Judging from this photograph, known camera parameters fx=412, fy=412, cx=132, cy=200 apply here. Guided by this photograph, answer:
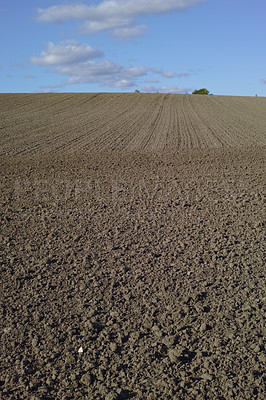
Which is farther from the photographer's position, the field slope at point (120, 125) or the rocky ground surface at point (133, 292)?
the field slope at point (120, 125)

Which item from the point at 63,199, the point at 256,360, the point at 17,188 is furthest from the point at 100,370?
the point at 17,188

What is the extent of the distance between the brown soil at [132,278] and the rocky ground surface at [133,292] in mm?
13

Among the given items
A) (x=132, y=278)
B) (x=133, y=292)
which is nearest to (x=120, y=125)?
(x=132, y=278)

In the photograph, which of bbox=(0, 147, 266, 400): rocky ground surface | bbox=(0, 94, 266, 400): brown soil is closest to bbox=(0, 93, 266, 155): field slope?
bbox=(0, 94, 266, 400): brown soil

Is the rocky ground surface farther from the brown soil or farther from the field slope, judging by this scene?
the field slope

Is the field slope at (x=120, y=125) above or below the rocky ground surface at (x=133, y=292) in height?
above

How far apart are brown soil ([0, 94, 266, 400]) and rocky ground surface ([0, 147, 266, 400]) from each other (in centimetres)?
1

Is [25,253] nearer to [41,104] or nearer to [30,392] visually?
[30,392]

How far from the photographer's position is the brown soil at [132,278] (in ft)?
10.4

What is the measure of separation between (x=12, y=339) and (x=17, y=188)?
5.75m

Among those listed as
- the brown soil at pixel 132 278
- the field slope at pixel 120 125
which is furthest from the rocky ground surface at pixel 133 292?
the field slope at pixel 120 125

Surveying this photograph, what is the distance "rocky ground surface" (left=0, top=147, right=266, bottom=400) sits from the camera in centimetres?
315

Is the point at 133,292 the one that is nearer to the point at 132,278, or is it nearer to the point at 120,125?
the point at 132,278

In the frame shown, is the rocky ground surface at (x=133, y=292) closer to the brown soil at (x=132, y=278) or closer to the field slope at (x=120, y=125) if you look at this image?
the brown soil at (x=132, y=278)
